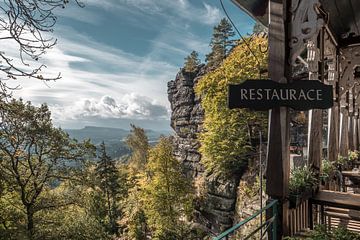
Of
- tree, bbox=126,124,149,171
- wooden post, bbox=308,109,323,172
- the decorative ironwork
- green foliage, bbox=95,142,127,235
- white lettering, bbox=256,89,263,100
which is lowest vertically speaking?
green foliage, bbox=95,142,127,235

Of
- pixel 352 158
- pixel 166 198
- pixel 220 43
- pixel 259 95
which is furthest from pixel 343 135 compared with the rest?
pixel 220 43

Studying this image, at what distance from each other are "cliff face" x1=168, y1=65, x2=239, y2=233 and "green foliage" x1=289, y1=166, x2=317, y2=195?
18721 millimetres

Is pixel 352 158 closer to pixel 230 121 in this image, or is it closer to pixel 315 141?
pixel 315 141

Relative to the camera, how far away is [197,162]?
1247 inches

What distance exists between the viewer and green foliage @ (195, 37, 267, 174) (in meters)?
21.6

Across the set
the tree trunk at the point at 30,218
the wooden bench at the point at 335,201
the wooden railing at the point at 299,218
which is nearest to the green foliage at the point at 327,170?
the wooden bench at the point at 335,201

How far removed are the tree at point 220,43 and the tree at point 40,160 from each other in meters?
26.7

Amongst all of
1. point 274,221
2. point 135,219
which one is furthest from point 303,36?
point 135,219

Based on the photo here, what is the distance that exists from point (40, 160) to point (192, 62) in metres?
31.1

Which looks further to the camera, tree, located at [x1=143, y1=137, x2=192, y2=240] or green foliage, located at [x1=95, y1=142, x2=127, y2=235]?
green foliage, located at [x1=95, y1=142, x2=127, y2=235]

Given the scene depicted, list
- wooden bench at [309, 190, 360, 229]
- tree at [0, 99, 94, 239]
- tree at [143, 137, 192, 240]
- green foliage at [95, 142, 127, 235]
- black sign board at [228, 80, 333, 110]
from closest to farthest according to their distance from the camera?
black sign board at [228, 80, 333, 110] < wooden bench at [309, 190, 360, 229] < tree at [0, 99, 94, 239] < tree at [143, 137, 192, 240] < green foliage at [95, 142, 127, 235]

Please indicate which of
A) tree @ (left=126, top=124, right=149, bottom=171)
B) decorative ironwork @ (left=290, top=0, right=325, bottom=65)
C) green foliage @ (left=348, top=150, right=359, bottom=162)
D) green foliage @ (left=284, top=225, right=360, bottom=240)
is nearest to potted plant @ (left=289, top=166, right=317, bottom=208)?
green foliage @ (left=284, top=225, right=360, bottom=240)

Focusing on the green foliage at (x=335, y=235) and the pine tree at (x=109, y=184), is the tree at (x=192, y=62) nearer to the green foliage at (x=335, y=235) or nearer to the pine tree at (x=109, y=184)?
the pine tree at (x=109, y=184)

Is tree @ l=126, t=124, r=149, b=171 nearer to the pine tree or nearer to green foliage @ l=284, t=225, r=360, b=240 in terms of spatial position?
the pine tree
